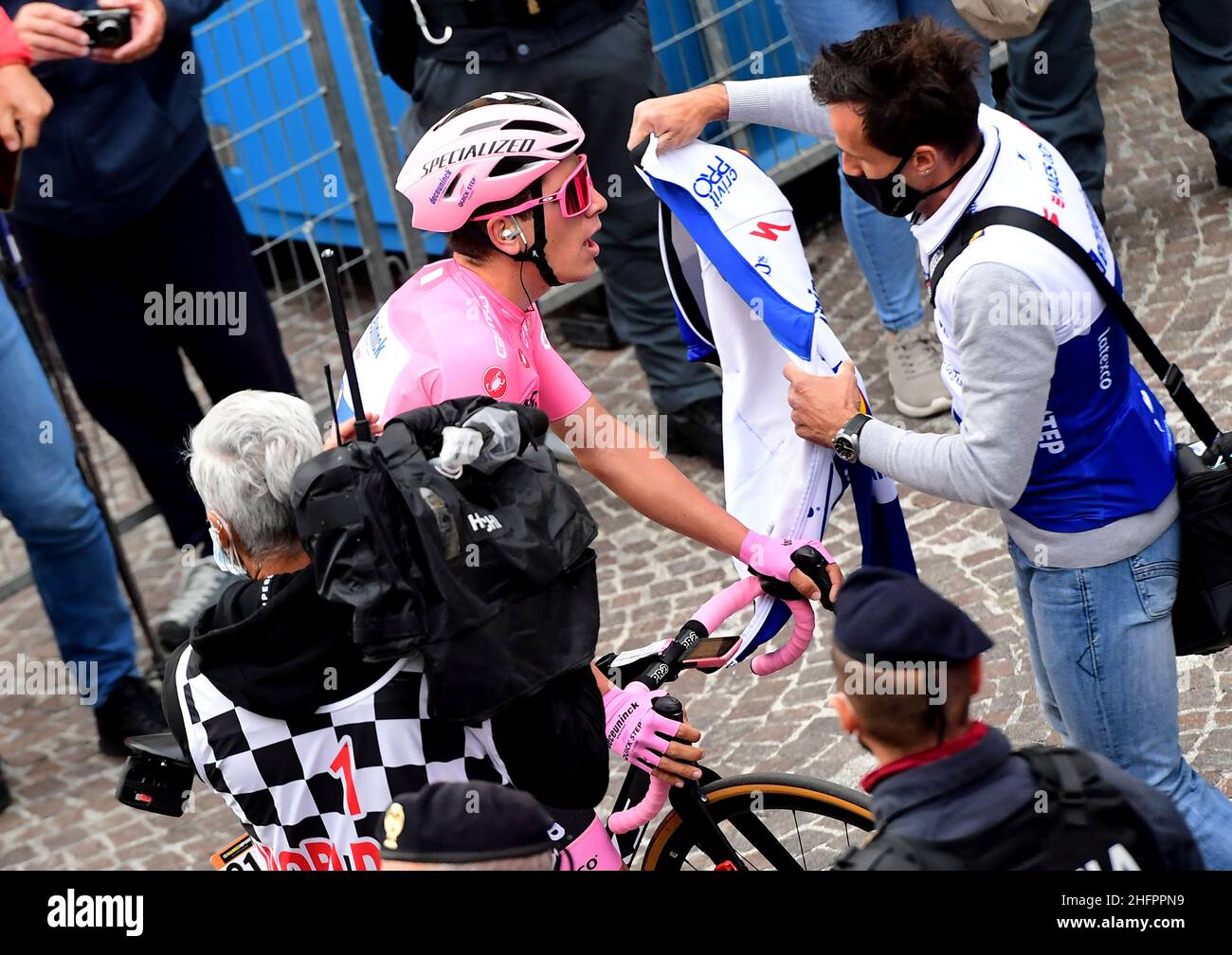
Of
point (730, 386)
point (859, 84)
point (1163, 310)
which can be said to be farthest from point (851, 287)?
point (859, 84)

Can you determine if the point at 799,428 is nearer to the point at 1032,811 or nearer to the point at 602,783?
the point at 602,783

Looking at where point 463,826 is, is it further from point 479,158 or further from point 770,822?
point 479,158

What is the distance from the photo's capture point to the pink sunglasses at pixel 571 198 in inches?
153

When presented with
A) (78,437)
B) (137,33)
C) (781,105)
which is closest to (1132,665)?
(781,105)

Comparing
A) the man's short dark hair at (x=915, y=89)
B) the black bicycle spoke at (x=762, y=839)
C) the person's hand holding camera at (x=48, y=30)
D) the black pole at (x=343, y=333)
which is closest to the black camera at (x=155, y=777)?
the black pole at (x=343, y=333)

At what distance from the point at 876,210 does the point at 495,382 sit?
2714 millimetres

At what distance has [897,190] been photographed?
3.47 metres

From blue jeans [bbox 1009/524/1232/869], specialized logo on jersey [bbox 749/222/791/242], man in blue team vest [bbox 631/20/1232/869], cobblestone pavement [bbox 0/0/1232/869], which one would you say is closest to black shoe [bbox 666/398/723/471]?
cobblestone pavement [bbox 0/0/1232/869]

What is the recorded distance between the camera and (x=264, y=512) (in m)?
3.11

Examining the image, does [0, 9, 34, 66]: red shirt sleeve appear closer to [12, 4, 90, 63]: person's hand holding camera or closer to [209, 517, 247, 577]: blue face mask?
[12, 4, 90, 63]: person's hand holding camera

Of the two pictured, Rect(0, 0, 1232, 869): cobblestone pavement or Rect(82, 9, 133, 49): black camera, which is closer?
Rect(0, 0, 1232, 869): cobblestone pavement

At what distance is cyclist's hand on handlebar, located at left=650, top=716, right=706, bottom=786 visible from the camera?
3.41 metres

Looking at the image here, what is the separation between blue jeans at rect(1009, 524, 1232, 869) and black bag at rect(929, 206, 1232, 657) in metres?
0.04
